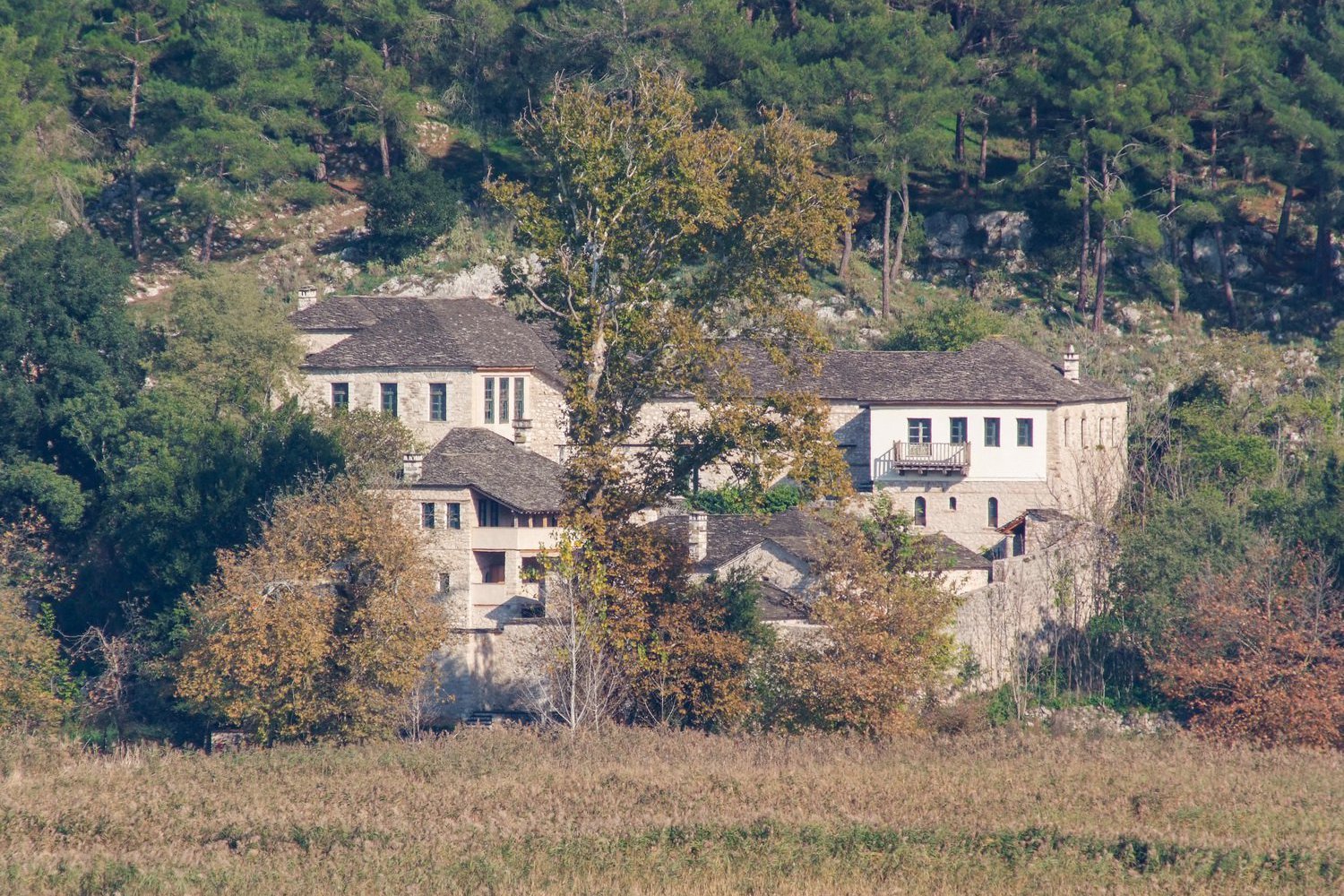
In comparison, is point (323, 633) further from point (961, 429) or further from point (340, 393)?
point (961, 429)

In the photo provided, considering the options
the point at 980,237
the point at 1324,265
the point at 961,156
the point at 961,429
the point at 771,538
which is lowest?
the point at 771,538

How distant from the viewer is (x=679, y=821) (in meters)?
26.6

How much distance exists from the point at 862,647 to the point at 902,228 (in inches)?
1569

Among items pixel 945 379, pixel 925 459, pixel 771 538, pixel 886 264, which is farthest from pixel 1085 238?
pixel 771 538

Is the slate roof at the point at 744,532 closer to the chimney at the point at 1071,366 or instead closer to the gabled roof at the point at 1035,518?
the gabled roof at the point at 1035,518

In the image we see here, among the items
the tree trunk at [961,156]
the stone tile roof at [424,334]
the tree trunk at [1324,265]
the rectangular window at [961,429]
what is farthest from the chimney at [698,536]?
the tree trunk at [1324,265]

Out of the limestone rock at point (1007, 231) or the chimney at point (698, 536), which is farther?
the limestone rock at point (1007, 231)

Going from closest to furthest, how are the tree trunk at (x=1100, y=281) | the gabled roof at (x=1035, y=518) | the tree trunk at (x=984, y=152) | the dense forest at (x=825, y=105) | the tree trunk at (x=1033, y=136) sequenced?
1. the gabled roof at (x=1035, y=518)
2. the tree trunk at (x=1100, y=281)
3. the dense forest at (x=825, y=105)
4. the tree trunk at (x=1033, y=136)
5. the tree trunk at (x=984, y=152)

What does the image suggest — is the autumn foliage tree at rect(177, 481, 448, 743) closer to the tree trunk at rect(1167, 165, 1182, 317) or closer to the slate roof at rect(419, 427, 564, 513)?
the slate roof at rect(419, 427, 564, 513)

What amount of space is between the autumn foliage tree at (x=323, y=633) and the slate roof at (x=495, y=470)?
31.1 feet

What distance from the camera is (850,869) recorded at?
24656mm

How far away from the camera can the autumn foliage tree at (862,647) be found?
37562 mm

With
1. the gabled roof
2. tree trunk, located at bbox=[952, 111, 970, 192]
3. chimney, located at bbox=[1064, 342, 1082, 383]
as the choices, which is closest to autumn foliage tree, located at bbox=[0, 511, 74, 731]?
the gabled roof

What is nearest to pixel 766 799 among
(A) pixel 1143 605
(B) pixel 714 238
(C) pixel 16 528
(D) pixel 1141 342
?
(B) pixel 714 238
